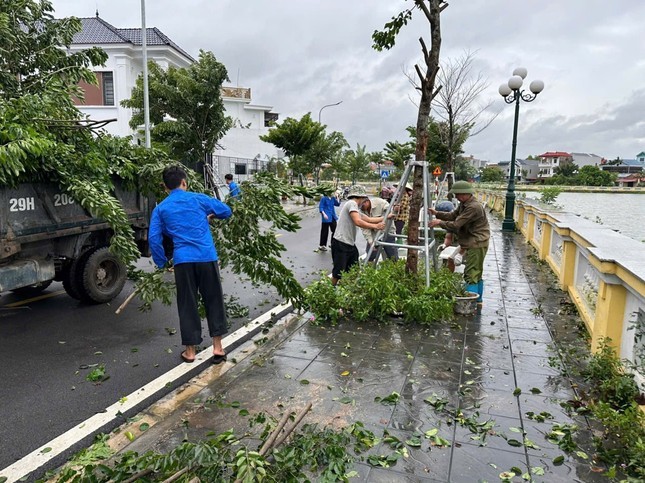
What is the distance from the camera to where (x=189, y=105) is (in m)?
19.1

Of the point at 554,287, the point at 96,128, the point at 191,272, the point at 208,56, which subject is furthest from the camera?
the point at 208,56

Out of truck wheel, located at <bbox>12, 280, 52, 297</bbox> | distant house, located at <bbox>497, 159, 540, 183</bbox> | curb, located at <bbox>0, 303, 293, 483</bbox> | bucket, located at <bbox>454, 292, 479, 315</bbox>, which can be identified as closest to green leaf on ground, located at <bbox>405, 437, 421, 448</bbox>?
curb, located at <bbox>0, 303, 293, 483</bbox>

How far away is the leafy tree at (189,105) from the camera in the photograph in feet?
61.5

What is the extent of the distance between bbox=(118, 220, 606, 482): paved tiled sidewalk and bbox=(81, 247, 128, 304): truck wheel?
109 inches

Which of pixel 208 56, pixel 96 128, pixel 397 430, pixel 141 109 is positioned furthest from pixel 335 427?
pixel 141 109

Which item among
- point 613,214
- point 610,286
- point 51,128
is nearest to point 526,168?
point 613,214

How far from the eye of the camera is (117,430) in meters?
3.35

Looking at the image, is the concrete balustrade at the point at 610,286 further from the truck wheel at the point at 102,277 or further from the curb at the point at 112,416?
the truck wheel at the point at 102,277

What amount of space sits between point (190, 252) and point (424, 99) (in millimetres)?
3442

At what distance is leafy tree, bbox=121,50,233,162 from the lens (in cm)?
1875

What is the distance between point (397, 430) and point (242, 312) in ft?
11.0

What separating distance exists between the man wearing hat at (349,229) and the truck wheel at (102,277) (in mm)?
2973

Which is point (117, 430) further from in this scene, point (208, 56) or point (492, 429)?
point (208, 56)

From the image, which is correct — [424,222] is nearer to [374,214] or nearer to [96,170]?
[374,214]
